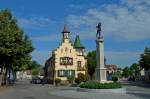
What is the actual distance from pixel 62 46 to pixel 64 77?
6954 mm

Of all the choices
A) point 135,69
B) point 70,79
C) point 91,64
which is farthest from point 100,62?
point 135,69

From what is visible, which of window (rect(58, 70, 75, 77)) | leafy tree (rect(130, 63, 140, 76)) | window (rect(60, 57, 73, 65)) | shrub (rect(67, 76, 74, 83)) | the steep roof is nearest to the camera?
shrub (rect(67, 76, 74, 83))

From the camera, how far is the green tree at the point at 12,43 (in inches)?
2023

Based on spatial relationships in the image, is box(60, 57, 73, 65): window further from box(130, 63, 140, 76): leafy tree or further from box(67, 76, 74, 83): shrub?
box(130, 63, 140, 76): leafy tree

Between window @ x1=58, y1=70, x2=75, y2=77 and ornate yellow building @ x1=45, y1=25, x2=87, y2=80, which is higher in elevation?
ornate yellow building @ x1=45, y1=25, x2=87, y2=80

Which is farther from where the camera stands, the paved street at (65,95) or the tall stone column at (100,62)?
the tall stone column at (100,62)

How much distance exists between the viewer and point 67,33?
80.8 metres

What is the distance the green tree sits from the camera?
169 ft

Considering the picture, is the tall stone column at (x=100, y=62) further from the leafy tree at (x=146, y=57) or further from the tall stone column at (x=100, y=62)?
the leafy tree at (x=146, y=57)

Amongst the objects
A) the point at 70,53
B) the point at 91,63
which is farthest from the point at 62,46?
the point at 91,63

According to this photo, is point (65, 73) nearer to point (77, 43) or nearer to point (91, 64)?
point (77, 43)

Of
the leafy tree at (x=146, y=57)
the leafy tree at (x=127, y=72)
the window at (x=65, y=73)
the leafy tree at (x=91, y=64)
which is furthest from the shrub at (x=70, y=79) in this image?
the leafy tree at (x=127, y=72)

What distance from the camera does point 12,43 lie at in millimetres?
52438

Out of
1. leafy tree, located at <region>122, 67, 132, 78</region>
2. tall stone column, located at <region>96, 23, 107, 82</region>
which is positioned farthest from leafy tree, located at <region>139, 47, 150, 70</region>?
leafy tree, located at <region>122, 67, 132, 78</region>
